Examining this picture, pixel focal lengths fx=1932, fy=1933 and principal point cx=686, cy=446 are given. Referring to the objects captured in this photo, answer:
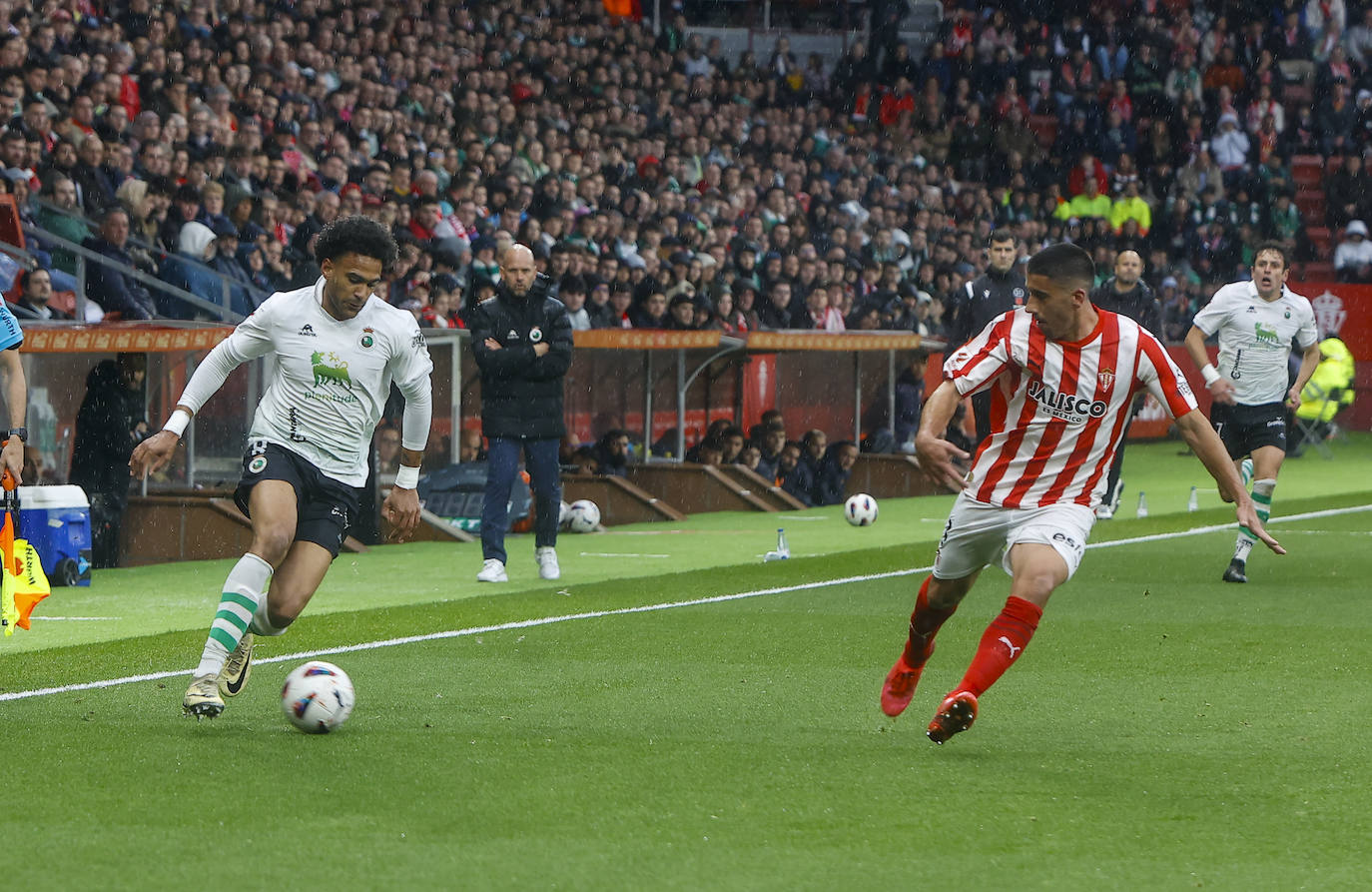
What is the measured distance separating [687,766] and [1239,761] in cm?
181

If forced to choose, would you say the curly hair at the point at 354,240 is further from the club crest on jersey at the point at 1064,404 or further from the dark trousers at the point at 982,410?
the dark trousers at the point at 982,410

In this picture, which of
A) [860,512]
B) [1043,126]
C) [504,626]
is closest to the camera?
[504,626]

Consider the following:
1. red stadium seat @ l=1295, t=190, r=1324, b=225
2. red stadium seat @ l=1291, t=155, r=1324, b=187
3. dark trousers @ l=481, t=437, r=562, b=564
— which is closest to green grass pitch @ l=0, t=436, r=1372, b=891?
dark trousers @ l=481, t=437, r=562, b=564

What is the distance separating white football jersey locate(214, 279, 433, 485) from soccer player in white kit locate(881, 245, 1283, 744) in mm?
2230

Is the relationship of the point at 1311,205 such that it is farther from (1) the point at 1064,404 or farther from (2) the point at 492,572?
(1) the point at 1064,404

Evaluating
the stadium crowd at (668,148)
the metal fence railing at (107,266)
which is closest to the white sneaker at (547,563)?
the stadium crowd at (668,148)

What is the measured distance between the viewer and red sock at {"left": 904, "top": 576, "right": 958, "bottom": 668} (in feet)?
23.4

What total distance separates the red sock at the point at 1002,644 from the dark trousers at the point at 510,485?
616 cm

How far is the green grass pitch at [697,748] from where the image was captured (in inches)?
196

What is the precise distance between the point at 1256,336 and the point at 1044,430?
649cm

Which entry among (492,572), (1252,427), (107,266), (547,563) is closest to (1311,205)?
(1252,427)

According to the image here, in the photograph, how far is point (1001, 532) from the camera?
6.93m

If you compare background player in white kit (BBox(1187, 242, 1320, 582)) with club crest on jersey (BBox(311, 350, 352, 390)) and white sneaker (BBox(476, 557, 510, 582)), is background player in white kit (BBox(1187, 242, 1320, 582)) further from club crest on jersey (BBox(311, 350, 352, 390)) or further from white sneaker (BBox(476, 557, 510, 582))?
club crest on jersey (BBox(311, 350, 352, 390))

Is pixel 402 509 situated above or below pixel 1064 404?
below
